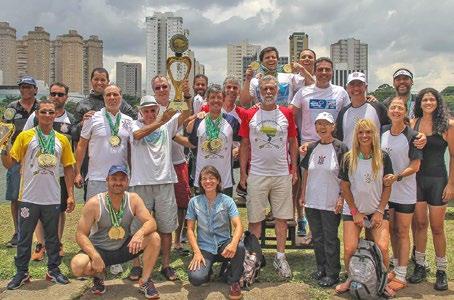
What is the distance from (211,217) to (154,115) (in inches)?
50.8

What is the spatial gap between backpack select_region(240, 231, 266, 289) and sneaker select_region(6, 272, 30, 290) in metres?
2.35

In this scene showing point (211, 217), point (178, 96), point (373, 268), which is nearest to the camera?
point (373, 268)

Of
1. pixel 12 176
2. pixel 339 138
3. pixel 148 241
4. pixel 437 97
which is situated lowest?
pixel 148 241

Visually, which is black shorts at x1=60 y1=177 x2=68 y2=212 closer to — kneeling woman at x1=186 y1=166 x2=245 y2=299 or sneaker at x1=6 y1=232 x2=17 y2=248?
sneaker at x1=6 y1=232 x2=17 y2=248

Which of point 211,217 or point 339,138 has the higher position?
point 339,138

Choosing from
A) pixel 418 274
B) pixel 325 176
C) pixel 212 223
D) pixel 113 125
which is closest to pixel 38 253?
pixel 113 125

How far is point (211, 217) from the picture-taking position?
16.6ft

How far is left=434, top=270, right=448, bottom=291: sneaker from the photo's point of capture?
491cm

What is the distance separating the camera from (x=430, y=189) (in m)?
5.02

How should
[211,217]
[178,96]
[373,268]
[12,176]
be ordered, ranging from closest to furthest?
1. [373,268]
2. [211,217]
3. [178,96]
4. [12,176]

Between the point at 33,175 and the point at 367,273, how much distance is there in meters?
3.66

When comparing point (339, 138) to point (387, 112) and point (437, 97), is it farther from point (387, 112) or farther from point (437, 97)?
point (437, 97)

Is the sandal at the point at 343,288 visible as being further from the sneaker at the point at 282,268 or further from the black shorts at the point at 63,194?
the black shorts at the point at 63,194

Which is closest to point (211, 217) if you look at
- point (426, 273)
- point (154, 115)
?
point (154, 115)
